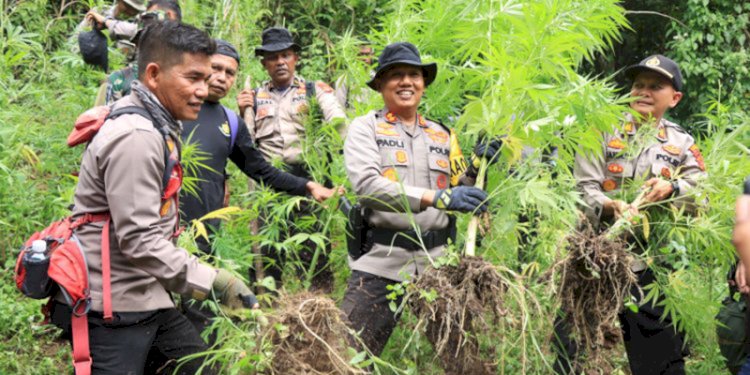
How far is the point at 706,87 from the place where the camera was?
970cm

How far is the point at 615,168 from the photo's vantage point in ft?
14.8

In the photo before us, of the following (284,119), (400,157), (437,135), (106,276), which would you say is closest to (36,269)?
(106,276)

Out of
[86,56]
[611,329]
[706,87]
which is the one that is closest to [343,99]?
[86,56]

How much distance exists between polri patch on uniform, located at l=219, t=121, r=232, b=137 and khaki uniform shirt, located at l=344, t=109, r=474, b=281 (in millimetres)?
1009

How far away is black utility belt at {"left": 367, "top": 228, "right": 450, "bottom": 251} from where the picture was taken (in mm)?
4047

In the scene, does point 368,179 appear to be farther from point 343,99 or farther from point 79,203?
point 343,99

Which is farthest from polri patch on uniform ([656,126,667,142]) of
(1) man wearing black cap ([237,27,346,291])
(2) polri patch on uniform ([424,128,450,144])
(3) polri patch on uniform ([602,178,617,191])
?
(1) man wearing black cap ([237,27,346,291])

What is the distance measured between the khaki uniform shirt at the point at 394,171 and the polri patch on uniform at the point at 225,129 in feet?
3.31

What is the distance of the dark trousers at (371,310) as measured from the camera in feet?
13.1

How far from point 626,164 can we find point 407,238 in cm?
134

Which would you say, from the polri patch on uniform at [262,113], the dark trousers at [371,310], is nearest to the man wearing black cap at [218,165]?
the dark trousers at [371,310]

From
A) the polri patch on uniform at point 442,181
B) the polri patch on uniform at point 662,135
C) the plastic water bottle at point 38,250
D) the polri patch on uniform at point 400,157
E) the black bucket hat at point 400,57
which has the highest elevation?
the black bucket hat at point 400,57

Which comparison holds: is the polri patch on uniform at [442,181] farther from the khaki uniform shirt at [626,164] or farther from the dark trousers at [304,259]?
the dark trousers at [304,259]

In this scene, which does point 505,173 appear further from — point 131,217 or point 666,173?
point 131,217
